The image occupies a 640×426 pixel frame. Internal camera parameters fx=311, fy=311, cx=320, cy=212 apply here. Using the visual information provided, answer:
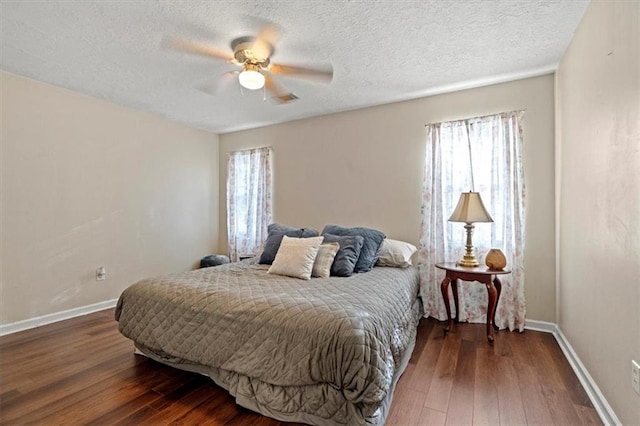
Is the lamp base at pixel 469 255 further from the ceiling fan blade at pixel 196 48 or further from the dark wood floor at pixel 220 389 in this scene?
the ceiling fan blade at pixel 196 48

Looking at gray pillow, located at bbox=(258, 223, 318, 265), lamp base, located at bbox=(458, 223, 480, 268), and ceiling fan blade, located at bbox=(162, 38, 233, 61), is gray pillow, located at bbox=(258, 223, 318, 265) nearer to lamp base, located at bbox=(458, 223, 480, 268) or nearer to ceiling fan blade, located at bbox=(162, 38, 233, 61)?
A: lamp base, located at bbox=(458, 223, 480, 268)

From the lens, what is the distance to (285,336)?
174cm

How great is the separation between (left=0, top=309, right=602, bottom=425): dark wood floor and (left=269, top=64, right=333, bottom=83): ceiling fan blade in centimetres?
231

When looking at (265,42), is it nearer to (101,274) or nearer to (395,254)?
(395,254)

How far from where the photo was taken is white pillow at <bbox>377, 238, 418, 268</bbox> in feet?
10.5

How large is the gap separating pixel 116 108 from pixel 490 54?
412cm

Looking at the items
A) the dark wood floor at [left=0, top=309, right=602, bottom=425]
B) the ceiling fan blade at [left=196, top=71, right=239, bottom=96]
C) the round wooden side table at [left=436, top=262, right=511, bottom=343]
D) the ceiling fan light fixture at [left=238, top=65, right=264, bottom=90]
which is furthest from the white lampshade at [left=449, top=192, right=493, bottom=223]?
the ceiling fan blade at [left=196, top=71, right=239, bottom=96]

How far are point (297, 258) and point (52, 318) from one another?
108 inches

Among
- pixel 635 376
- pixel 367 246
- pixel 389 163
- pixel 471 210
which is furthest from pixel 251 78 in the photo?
pixel 635 376

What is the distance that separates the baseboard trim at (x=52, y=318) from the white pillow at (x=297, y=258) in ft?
7.66

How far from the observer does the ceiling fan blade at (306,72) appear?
2393 mm

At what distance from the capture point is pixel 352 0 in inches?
77.0

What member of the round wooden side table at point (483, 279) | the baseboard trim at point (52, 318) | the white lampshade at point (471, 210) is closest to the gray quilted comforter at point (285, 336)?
the round wooden side table at point (483, 279)

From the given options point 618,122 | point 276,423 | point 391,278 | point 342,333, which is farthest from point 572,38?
point 276,423
